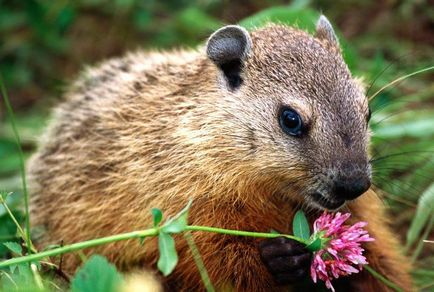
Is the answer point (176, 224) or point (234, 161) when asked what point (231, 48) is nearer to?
point (234, 161)

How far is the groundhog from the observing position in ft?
11.8

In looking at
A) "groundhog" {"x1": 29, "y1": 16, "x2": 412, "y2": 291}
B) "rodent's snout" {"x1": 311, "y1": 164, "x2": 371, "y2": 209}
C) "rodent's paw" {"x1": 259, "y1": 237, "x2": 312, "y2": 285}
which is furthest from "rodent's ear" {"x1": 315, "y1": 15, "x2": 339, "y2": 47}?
"rodent's paw" {"x1": 259, "y1": 237, "x2": 312, "y2": 285}

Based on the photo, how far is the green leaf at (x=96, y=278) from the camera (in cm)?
266

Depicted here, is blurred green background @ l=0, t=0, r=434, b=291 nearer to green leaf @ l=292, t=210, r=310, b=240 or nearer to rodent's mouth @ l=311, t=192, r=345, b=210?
rodent's mouth @ l=311, t=192, r=345, b=210

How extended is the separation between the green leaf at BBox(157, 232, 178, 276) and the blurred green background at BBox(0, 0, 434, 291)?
7.13 ft

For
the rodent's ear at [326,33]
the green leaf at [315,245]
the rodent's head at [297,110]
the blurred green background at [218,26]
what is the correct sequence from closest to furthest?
1. the green leaf at [315,245]
2. the rodent's head at [297,110]
3. the rodent's ear at [326,33]
4. the blurred green background at [218,26]

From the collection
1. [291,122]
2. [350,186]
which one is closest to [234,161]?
[291,122]

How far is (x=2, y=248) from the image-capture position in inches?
147

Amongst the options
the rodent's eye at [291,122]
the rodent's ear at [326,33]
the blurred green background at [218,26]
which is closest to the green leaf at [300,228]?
the rodent's eye at [291,122]

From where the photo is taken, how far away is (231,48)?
402cm

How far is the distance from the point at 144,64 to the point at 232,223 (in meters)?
1.66

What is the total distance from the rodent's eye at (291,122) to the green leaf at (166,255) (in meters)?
1.01

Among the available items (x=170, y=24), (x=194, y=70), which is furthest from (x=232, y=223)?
(x=170, y=24)

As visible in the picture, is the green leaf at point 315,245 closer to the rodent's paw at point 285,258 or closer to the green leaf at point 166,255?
the rodent's paw at point 285,258
